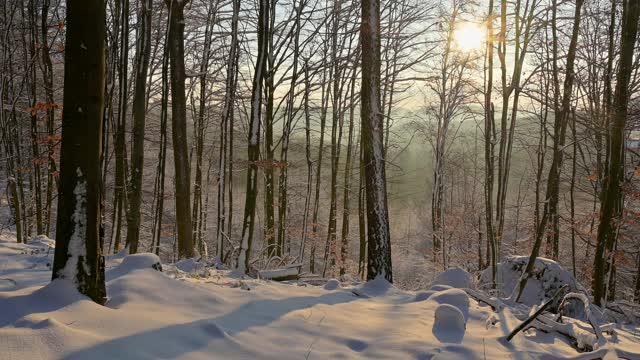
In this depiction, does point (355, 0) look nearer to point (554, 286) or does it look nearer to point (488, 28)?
point (488, 28)

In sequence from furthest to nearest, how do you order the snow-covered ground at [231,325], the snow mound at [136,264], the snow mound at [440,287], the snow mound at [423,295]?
1. the snow mound at [440,287]
2. the snow mound at [423,295]
3. the snow mound at [136,264]
4. the snow-covered ground at [231,325]

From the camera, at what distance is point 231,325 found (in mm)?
3641

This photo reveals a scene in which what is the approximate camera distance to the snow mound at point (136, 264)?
4707mm

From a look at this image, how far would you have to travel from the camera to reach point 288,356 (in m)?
3.14

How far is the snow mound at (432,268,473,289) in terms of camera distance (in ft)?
21.8

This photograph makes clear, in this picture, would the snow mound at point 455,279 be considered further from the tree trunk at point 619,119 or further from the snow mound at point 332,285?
the tree trunk at point 619,119

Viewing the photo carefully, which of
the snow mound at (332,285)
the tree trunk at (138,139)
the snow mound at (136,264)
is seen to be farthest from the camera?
the tree trunk at (138,139)

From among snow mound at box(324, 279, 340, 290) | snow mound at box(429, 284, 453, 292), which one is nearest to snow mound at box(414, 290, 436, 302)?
snow mound at box(429, 284, 453, 292)

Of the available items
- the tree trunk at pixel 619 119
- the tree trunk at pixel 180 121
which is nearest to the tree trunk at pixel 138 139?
the tree trunk at pixel 180 121

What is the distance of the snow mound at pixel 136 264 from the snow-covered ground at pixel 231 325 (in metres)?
0.01

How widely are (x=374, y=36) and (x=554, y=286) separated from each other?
6134 millimetres

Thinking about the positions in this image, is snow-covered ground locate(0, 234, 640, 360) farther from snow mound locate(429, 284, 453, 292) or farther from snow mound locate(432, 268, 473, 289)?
snow mound locate(432, 268, 473, 289)

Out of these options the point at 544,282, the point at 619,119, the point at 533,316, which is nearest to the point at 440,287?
the point at 533,316

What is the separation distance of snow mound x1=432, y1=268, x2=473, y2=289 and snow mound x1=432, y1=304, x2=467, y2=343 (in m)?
2.58
